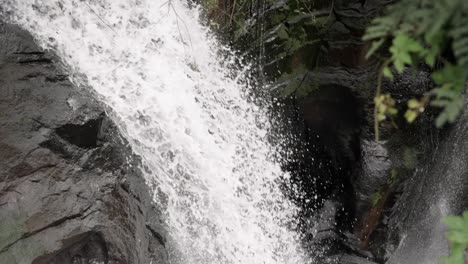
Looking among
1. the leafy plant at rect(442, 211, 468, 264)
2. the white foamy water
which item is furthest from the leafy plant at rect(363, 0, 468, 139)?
the white foamy water

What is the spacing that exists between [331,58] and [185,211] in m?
1.56

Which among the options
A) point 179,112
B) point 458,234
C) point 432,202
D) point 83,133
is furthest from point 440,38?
point 432,202

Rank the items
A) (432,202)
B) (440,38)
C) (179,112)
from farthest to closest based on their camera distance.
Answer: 1. (432,202)
2. (179,112)
3. (440,38)

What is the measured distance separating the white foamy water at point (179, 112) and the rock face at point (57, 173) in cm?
14

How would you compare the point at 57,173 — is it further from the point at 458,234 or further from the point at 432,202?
the point at 432,202

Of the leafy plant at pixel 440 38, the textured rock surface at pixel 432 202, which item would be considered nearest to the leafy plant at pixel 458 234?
the leafy plant at pixel 440 38

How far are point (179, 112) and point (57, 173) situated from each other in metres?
0.88

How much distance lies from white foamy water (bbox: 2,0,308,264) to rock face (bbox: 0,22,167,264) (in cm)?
14

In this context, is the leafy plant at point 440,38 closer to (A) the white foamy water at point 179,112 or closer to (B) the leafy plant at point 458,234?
(B) the leafy plant at point 458,234

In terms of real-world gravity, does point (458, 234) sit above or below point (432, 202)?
above

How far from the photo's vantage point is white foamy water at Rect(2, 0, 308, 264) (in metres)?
2.86

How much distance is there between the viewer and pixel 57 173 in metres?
2.62

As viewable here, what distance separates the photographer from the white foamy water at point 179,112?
2857mm

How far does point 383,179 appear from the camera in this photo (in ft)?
11.5
